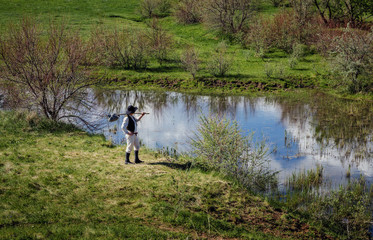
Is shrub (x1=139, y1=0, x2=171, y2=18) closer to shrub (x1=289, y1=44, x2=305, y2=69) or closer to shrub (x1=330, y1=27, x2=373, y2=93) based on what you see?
shrub (x1=289, y1=44, x2=305, y2=69)

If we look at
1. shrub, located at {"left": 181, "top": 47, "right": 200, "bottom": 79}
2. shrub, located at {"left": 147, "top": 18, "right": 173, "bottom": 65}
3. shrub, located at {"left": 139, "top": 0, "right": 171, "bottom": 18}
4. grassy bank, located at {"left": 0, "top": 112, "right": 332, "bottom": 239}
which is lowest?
grassy bank, located at {"left": 0, "top": 112, "right": 332, "bottom": 239}

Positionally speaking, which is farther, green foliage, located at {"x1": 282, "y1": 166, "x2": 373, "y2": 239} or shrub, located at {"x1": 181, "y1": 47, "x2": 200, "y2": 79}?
shrub, located at {"x1": 181, "y1": 47, "x2": 200, "y2": 79}

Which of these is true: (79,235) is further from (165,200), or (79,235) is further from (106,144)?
(106,144)

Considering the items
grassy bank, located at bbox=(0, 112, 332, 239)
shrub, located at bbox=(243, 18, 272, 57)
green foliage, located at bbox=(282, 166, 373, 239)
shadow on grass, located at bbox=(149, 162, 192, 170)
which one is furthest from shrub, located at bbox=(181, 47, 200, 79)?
green foliage, located at bbox=(282, 166, 373, 239)

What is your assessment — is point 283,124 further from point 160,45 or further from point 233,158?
point 160,45

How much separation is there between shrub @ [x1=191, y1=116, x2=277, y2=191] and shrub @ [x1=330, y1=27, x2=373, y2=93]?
1700 centimetres

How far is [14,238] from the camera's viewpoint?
8.06m

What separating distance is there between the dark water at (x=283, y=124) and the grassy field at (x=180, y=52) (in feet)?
10.4

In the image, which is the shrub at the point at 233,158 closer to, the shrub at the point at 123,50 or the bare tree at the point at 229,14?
the shrub at the point at 123,50

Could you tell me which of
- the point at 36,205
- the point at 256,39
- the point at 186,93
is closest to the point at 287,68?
the point at 256,39

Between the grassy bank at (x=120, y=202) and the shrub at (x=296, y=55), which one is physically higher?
the shrub at (x=296, y=55)

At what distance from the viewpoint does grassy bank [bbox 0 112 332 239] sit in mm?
9016

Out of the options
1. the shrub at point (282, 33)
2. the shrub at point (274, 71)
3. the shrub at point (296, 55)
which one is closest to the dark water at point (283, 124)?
the shrub at point (274, 71)

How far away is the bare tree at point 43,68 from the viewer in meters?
18.3
